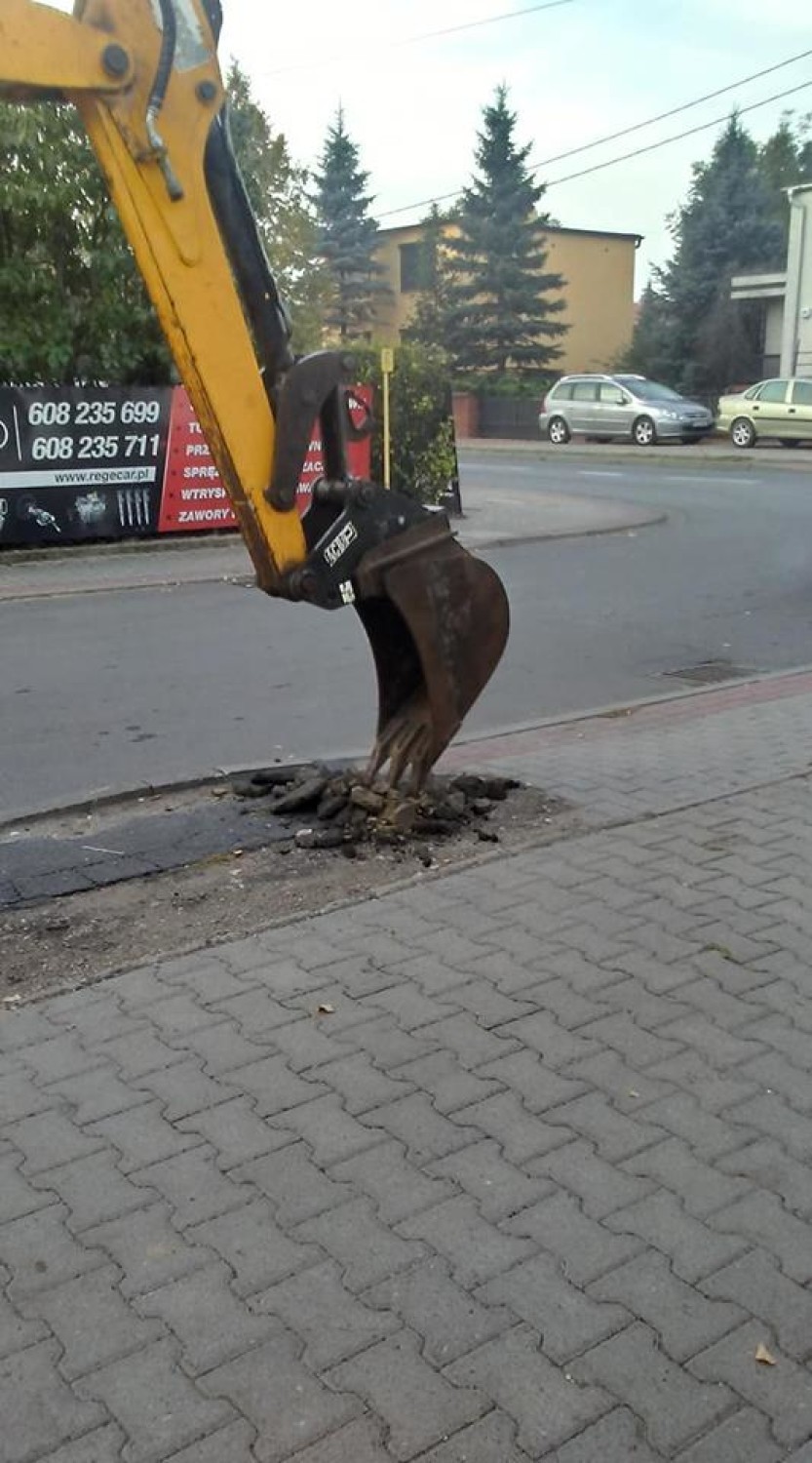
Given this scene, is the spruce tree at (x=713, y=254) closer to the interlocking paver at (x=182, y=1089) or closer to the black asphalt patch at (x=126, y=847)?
the black asphalt patch at (x=126, y=847)

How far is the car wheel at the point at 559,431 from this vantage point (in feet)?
121

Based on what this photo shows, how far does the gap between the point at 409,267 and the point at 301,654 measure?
49.2m

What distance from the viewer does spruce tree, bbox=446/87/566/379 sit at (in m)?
45.4

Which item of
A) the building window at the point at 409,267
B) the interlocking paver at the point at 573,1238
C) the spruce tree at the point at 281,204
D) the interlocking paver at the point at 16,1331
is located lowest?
the interlocking paver at the point at 16,1331

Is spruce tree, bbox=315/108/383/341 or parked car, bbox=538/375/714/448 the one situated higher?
spruce tree, bbox=315/108/383/341

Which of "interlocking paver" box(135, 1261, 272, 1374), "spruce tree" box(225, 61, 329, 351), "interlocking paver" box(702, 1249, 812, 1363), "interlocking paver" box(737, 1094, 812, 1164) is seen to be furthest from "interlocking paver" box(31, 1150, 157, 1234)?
"spruce tree" box(225, 61, 329, 351)

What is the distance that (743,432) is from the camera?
33.0m

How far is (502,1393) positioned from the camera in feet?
8.13

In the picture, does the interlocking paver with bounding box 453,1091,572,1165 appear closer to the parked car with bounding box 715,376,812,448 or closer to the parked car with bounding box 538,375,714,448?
the parked car with bounding box 715,376,812,448

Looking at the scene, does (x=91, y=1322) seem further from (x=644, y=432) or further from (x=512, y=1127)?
(x=644, y=432)

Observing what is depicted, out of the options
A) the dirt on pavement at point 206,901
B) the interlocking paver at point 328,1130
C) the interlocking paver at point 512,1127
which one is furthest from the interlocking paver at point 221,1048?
the interlocking paver at point 512,1127

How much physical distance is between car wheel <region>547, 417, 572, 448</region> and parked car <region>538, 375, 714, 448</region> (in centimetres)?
7

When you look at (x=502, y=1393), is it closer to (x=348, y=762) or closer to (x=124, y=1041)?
(x=124, y=1041)

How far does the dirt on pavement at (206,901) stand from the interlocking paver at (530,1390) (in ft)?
6.87
